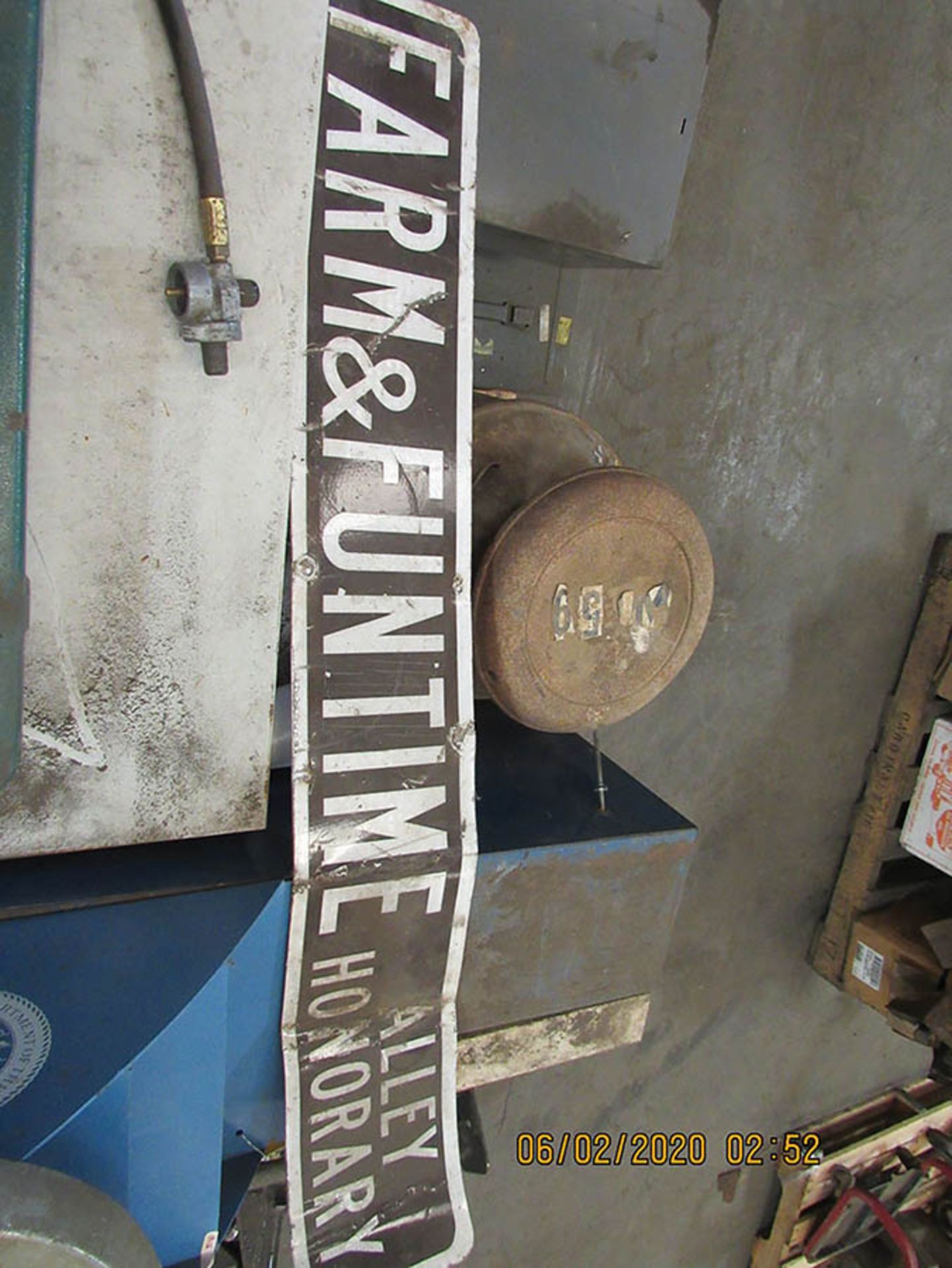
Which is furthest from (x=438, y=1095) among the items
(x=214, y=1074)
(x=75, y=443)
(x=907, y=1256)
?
(x=907, y=1256)

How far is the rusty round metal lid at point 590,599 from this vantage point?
0.96m

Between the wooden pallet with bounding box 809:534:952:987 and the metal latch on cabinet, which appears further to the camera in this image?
the wooden pallet with bounding box 809:534:952:987

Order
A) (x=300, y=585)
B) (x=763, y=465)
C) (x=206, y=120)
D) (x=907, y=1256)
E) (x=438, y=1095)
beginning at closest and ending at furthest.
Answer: (x=206, y=120) → (x=300, y=585) → (x=438, y=1095) → (x=763, y=465) → (x=907, y=1256)

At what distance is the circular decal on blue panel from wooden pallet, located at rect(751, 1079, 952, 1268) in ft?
7.46

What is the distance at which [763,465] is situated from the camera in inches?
70.4

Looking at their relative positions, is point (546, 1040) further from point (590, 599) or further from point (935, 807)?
point (935, 807)

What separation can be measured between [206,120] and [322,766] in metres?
0.57

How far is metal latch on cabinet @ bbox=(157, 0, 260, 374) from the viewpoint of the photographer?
2.18 ft

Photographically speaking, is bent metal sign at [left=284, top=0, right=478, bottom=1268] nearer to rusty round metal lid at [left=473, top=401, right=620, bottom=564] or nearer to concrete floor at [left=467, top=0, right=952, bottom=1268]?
rusty round metal lid at [left=473, top=401, right=620, bottom=564]

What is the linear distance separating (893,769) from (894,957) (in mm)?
434

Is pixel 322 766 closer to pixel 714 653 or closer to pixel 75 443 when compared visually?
pixel 75 443

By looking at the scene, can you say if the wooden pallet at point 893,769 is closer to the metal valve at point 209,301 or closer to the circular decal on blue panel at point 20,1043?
the metal valve at point 209,301

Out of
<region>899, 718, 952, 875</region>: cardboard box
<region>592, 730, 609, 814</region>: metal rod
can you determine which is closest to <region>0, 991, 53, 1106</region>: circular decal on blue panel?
<region>592, 730, 609, 814</region>: metal rod
